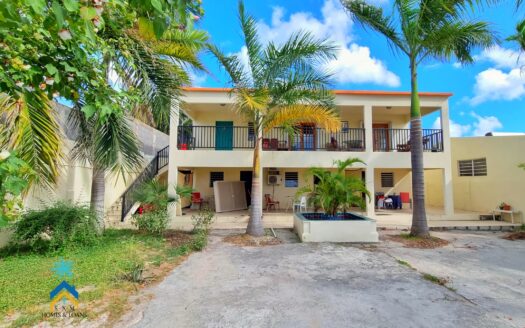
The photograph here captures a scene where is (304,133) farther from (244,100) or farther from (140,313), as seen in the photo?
(140,313)

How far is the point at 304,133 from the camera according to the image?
44.4 feet

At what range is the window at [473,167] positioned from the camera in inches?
511

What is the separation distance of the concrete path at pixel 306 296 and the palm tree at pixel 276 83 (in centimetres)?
300

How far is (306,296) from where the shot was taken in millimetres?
4156

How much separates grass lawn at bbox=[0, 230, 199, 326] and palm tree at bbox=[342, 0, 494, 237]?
7.40 meters

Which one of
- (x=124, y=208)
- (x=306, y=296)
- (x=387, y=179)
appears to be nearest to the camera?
(x=306, y=296)

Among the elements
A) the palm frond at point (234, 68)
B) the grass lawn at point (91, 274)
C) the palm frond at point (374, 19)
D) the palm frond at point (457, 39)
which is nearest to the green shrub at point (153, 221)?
the grass lawn at point (91, 274)

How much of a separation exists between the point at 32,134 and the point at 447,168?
14335mm

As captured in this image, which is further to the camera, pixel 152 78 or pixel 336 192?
pixel 336 192

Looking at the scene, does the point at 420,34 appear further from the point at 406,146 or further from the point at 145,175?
the point at 145,175

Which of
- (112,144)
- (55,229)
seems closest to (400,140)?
(112,144)

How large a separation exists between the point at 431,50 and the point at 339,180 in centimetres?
494

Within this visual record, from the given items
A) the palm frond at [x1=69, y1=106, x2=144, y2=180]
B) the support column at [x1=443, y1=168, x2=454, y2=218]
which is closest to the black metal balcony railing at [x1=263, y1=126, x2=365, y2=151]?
the support column at [x1=443, y1=168, x2=454, y2=218]

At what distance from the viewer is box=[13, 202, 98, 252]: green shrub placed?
6.09 meters
